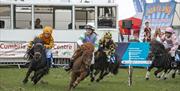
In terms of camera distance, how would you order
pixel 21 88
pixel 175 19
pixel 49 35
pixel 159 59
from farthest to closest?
pixel 175 19 < pixel 159 59 < pixel 49 35 < pixel 21 88

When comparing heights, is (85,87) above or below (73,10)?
below

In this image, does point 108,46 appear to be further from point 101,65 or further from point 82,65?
point 82,65

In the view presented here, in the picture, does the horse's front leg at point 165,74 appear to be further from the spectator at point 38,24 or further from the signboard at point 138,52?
the spectator at point 38,24

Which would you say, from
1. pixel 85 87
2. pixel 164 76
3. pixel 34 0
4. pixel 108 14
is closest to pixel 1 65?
pixel 34 0

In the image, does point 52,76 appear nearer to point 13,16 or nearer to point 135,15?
point 13,16

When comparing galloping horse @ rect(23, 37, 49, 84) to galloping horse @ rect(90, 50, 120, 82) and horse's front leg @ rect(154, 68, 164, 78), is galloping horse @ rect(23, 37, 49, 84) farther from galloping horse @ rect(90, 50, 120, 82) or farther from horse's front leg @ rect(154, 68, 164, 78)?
horse's front leg @ rect(154, 68, 164, 78)

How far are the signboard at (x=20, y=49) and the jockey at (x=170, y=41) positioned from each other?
25.0 ft

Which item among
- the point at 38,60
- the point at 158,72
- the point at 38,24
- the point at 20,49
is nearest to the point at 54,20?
the point at 38,24

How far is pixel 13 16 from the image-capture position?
29312mm

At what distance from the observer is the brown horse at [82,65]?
16594mm

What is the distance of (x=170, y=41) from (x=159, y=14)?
14.9 meters

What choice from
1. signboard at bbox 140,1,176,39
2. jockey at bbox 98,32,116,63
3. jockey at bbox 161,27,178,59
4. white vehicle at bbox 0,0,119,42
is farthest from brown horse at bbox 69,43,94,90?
signboard at bbox 140,1,176,39

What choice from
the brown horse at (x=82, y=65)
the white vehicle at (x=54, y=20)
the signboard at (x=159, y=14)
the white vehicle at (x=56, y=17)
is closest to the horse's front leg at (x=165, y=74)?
the brown horse at (x=82, y=65)

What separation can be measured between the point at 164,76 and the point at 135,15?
1677cm
